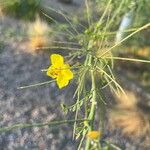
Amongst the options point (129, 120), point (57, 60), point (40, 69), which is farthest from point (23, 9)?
point (57, 60)

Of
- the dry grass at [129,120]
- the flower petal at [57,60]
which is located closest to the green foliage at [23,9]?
the dry grass at [129,120]

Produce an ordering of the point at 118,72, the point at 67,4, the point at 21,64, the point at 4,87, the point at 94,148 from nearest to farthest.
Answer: the point at 94,148
the point at 4,87
the point at 21,64
the point at 118,72
the point at 67,4

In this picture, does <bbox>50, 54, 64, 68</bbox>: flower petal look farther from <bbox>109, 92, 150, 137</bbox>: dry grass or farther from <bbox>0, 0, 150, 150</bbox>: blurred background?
<bbox>109, 92, 150, 137</bbox>: dry grass

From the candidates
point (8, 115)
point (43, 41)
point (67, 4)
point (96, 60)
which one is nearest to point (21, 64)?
point (43, 41)

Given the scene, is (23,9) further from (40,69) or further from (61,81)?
(61,81)

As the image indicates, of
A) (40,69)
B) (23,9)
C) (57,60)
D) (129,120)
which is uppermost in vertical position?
(23,9)

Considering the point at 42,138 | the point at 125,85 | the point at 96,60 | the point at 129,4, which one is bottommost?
the point at 42,138

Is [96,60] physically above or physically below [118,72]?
above

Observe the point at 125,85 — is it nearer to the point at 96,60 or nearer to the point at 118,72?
the point at 118,72

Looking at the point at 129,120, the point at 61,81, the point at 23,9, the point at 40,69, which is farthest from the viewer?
the point at 23,9
